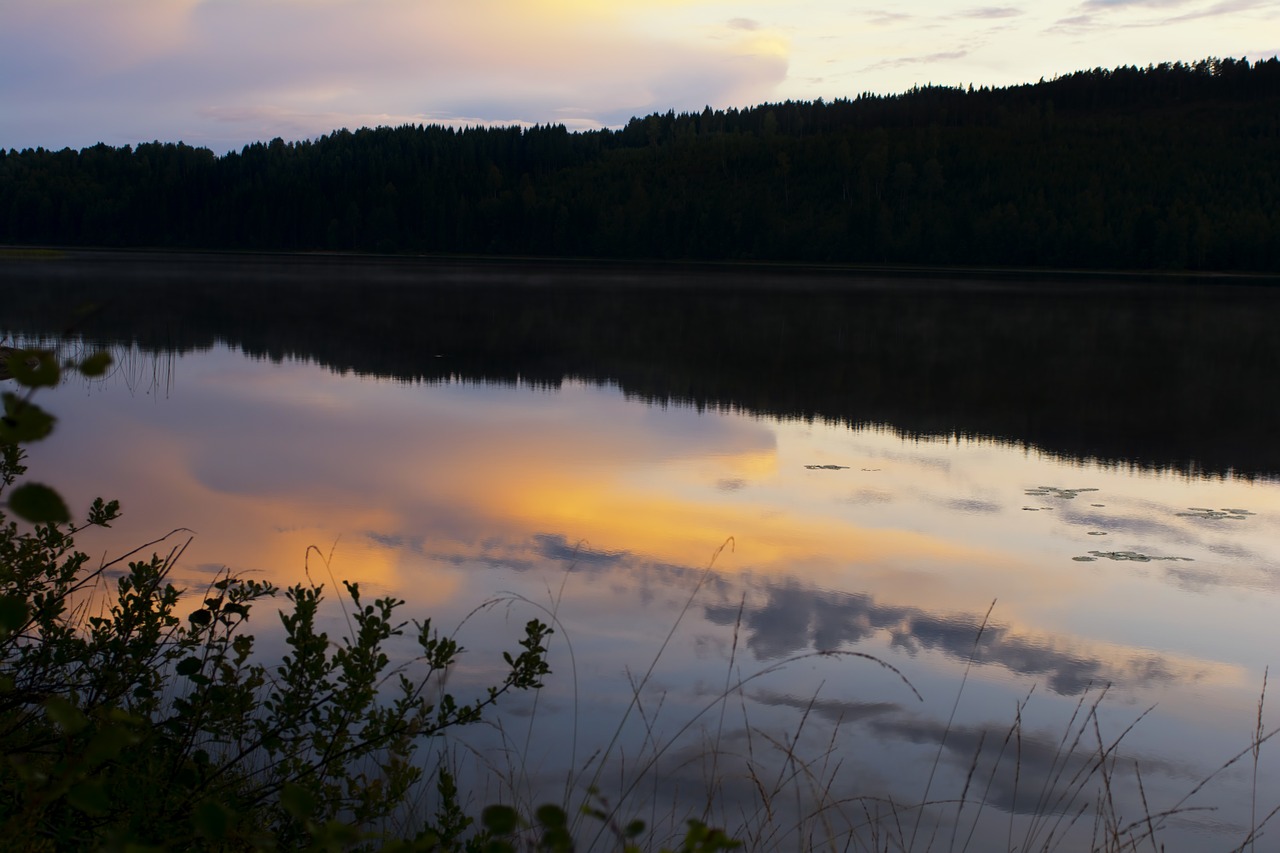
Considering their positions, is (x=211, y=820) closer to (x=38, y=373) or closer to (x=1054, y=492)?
(x=38, y=373)

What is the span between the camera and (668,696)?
7.27 metres

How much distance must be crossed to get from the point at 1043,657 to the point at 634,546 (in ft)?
12.4

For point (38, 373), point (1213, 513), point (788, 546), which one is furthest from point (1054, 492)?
point (38, 373)

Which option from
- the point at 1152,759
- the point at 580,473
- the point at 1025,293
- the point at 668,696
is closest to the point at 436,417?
the point at 580,473

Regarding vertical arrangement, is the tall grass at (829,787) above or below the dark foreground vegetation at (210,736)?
below

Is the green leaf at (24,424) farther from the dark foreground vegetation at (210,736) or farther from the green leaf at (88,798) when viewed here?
the dark foreground vegetation at (210,736)

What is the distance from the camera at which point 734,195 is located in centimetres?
15188

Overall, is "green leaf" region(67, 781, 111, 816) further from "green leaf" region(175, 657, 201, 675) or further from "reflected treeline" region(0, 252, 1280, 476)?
"green leaf" region(175, 657, 201, 675)

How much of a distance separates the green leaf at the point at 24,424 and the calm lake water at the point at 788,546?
3456 mm

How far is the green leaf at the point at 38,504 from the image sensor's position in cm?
171

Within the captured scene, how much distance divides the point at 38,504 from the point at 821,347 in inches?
1145

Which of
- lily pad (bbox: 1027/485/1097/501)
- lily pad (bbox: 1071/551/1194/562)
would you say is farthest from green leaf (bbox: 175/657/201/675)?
lily pad (bbox: 1027/485/1097/501)

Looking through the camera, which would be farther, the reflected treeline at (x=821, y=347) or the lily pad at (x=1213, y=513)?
the reflected treeline at (x=821, y=347)

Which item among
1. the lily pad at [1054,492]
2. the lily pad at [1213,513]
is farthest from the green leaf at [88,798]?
the lily pad at [1054,492]
